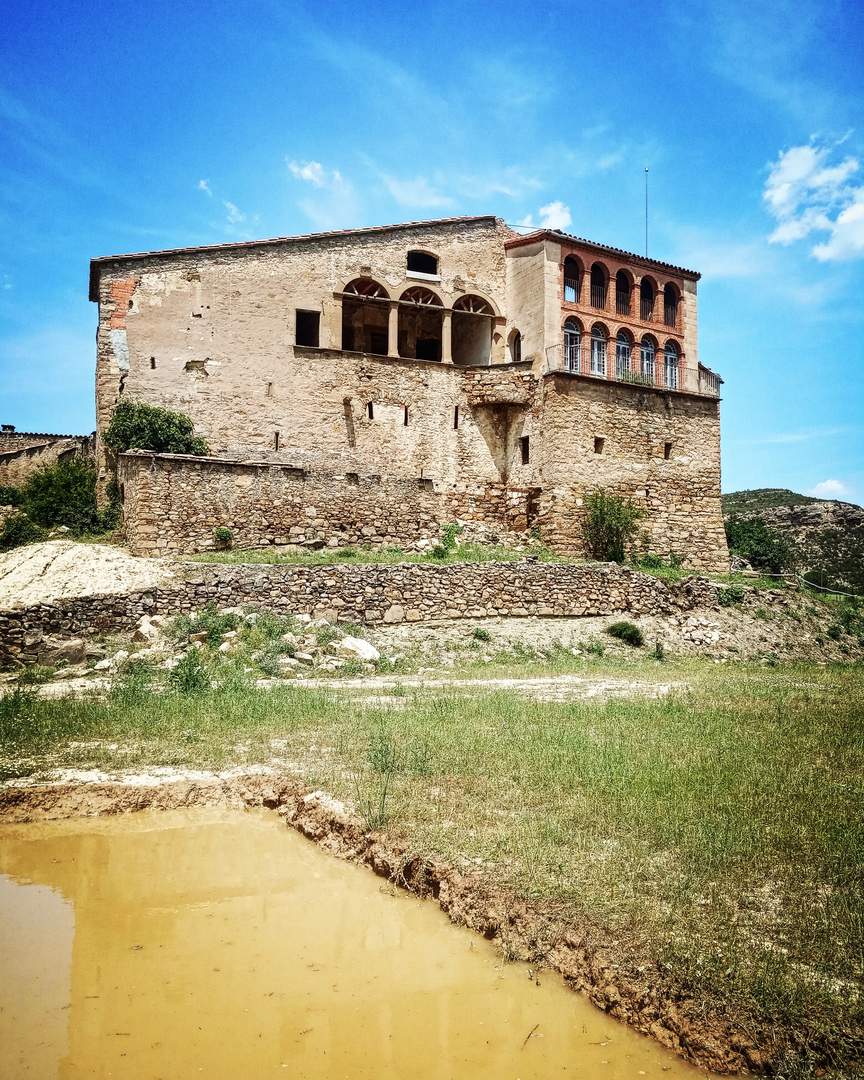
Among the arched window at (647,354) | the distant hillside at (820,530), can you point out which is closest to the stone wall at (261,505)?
the arched window at (647,354)

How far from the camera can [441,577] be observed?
19.8 meters

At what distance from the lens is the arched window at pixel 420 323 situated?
1160 inches

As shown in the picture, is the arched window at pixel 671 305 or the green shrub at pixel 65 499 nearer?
the green shrub at pixel 65 499

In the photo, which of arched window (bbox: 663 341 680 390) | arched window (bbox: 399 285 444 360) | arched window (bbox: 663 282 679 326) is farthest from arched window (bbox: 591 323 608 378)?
arched window (bbox: 399 285 444 360)

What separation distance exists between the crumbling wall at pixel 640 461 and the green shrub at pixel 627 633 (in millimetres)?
6550

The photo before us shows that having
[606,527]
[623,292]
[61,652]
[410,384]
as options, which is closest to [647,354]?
[623,292]

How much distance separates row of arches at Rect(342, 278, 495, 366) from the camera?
1129 inches

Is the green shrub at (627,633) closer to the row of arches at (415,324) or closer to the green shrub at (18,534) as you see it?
the row of arches at (415,324)

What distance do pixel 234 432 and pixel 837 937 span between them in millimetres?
23656

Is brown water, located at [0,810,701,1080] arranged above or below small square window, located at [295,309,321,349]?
below

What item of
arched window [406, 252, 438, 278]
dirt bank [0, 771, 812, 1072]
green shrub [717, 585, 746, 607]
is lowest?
dirt bank [0, 771, 812, 1072]

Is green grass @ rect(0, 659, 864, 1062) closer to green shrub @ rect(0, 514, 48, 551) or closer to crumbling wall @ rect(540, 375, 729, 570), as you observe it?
green shrub @ rect(0, 514, 48, 551)

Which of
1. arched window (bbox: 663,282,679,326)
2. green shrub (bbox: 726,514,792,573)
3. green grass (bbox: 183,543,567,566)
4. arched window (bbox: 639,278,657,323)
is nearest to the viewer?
green grass (bbox: 183,543,567,566)

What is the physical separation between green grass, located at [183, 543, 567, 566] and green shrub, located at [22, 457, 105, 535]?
477 cm
